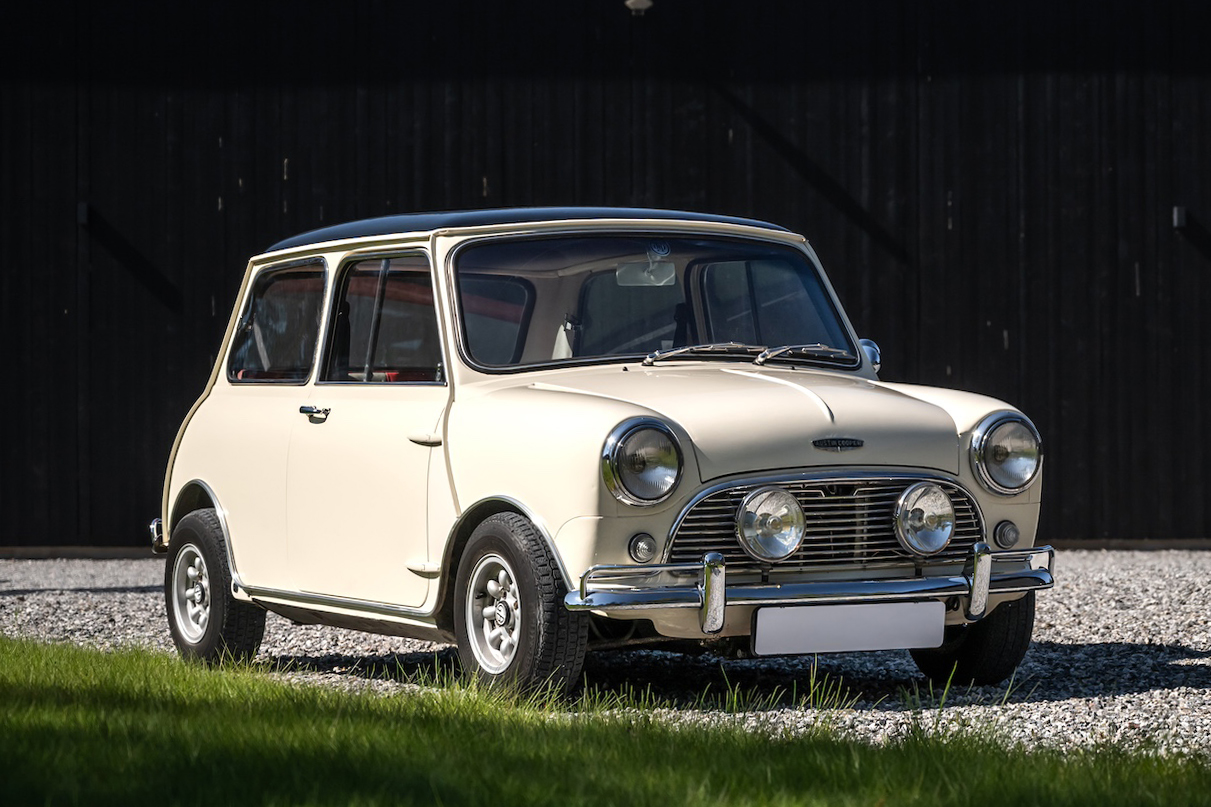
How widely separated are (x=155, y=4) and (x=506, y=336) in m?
8.93

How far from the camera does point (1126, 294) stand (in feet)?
45.5

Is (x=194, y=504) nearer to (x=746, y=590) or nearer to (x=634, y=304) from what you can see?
(x=634, y=304)

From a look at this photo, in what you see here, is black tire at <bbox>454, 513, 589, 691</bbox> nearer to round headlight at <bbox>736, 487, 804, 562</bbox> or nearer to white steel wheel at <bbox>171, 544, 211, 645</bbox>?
round headlight at <bbox>736, 487, 804, 562</bbox>

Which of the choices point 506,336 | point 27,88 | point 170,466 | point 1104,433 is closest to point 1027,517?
point 506,336

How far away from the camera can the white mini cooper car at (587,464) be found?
5234 mm

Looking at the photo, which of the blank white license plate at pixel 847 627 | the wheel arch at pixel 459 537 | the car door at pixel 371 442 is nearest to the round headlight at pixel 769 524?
the blank white license plate at pixel 847 627

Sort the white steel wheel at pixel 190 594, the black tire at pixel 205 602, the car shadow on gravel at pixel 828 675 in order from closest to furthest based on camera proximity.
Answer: the car shadow on gravel at pixel 828 675 → the black tire at pixel 205 602 → the white steel wheel at pixel 190 594

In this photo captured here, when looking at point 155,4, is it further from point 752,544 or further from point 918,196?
point 752,544

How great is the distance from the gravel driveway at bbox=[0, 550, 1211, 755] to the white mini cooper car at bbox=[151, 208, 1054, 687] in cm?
27

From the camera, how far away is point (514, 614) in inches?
212

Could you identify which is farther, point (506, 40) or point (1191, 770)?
point (506, 40)

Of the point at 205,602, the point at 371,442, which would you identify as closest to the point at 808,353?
the point at 371,442

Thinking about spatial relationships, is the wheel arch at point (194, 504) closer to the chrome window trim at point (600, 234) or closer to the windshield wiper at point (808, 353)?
the chrome window trim at point (600, 234)

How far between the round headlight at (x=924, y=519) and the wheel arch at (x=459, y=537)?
3.71ft
